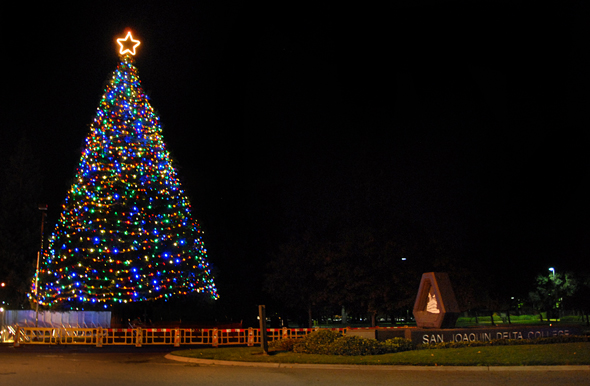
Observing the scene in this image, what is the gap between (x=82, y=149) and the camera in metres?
29.6

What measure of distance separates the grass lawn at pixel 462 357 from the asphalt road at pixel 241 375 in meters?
0.50

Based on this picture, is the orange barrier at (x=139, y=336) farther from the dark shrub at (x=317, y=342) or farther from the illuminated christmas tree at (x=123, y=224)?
the dark shrub at (x=317, y=342)

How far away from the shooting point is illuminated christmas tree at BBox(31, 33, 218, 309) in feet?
91.9

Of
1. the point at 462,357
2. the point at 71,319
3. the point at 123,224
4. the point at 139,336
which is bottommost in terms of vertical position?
the point at 462,357

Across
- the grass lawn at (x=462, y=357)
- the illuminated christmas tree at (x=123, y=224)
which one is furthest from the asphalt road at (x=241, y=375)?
the illuminated christmas tree at (x=123, y=224)

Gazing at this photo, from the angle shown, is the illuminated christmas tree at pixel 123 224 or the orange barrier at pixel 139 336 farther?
the illuminated christmas tree at pixel 123 224

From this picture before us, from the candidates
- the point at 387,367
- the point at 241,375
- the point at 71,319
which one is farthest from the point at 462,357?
the point at 71,319

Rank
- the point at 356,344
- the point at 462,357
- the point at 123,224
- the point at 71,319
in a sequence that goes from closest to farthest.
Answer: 1. the point at 462,357
2. the point at 356,344
3. the point at 123,224
4. the point at 71,319

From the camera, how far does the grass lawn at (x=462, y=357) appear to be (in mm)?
14758

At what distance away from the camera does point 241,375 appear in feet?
45.7

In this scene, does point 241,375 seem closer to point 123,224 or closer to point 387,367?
point 387,367

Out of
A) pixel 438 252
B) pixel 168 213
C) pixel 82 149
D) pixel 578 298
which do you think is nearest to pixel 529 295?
pixel 578 298

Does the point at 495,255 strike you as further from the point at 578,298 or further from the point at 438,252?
the point at 438,252

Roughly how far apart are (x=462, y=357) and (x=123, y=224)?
1885 cm
